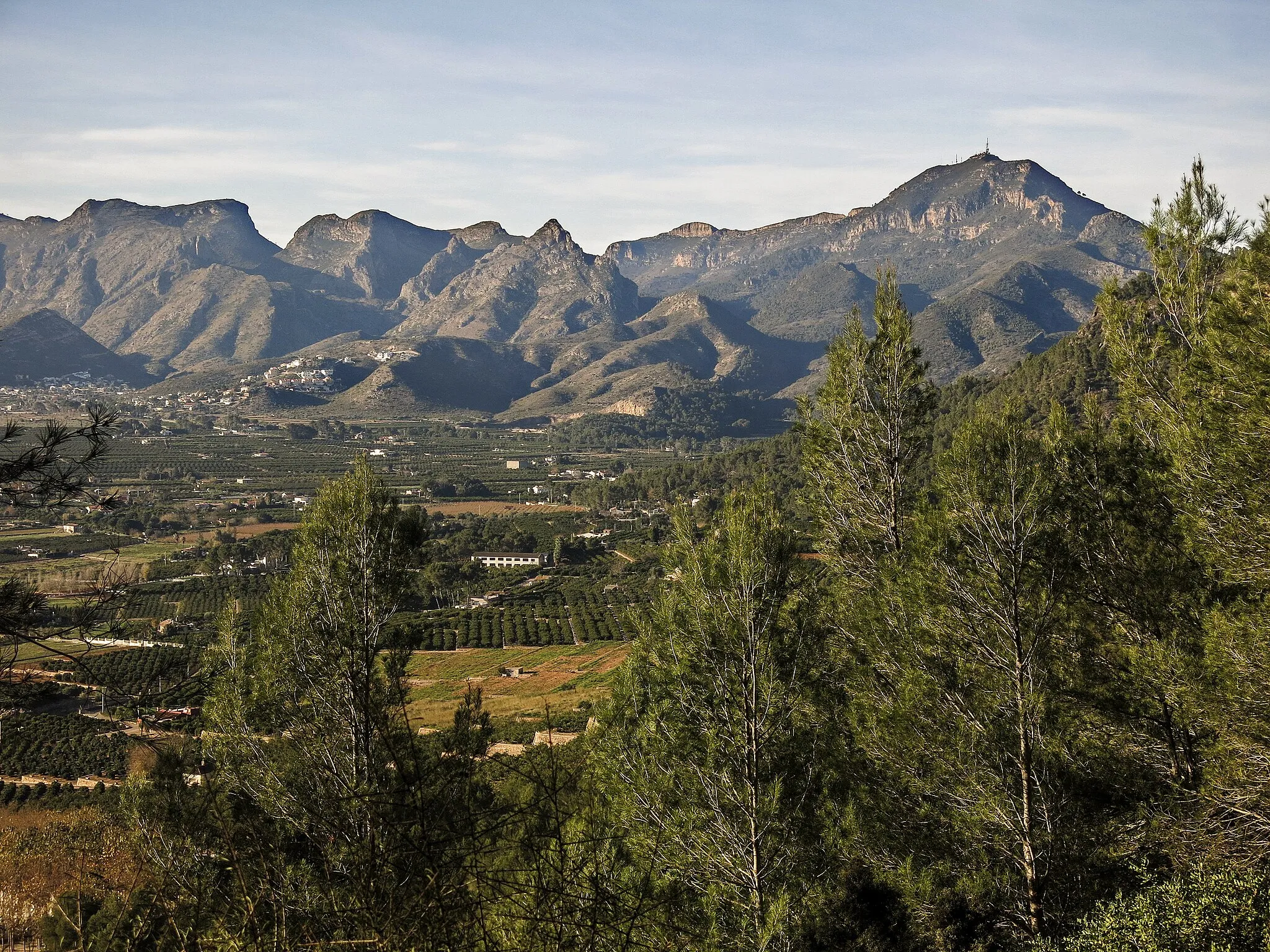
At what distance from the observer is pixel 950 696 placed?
29.5 ft

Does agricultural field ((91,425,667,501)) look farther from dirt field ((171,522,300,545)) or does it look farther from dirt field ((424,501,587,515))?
dirt field ((171,522,300,545))

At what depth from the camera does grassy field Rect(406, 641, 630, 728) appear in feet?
114

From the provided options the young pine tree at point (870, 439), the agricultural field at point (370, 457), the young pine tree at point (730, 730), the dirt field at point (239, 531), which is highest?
the young pine tree at point (870, 439)

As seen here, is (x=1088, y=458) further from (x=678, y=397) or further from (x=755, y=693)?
→ (x=678, y=397)

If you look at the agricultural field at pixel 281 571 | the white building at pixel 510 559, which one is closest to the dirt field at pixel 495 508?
the agricultural field at pixel 281 571

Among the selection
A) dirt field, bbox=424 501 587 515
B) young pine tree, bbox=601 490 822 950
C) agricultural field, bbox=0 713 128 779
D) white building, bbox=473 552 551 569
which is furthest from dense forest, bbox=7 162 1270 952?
dirt field, bbox=424 501 587 515

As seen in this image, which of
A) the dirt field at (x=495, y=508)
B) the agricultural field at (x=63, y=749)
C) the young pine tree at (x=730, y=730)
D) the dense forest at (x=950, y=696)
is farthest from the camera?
the dirt field at (x=495, y=508)

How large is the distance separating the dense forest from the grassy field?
64.3 ft

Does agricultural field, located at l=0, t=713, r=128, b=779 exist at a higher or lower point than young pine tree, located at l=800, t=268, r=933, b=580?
lower

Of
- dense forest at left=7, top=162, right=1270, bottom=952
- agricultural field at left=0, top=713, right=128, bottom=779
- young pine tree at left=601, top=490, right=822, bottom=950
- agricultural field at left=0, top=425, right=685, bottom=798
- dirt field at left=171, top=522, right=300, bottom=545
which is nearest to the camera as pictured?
dense forest at left=7, top=162, right=1270, bottom=952

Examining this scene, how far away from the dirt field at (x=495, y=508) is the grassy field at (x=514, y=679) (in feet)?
158

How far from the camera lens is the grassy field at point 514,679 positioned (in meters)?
34.8

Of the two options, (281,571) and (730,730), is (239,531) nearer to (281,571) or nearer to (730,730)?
(281,571)

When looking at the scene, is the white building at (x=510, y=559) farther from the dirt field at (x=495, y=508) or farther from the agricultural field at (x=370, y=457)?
the agricultural field at (x=370, y=457)
